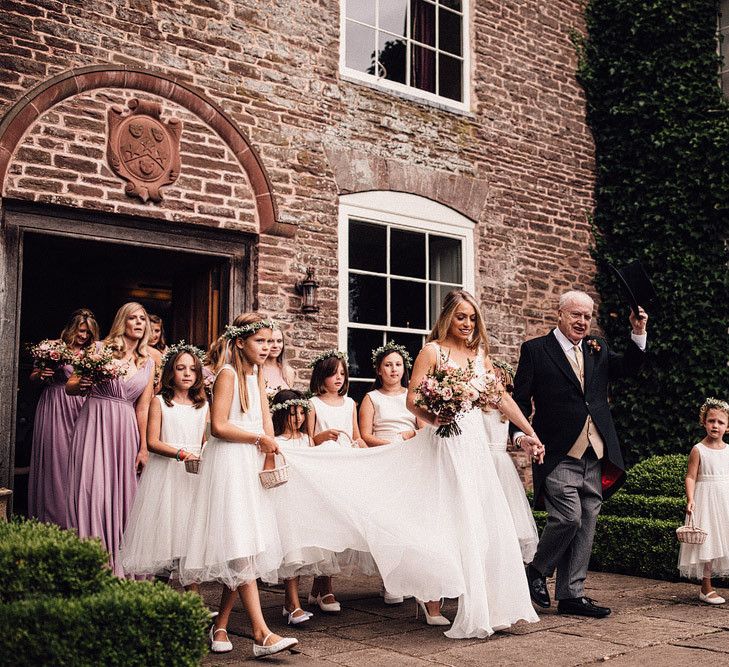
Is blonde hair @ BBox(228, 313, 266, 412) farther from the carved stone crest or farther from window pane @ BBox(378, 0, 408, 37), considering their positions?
window pane @ BBox(378, 0, 408, 37)

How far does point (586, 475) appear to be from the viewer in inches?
235

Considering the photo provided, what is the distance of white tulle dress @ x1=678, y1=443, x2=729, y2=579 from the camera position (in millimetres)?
6430

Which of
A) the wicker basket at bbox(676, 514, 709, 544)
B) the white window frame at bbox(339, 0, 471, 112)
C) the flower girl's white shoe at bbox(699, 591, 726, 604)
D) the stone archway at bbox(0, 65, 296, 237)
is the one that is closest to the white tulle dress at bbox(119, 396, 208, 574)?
the stone archway at bbox(0, 65, 296, 237)

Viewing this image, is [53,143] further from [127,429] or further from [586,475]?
[586,475]

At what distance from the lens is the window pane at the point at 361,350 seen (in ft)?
30.3

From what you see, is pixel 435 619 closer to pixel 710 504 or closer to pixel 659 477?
pixel 710 504

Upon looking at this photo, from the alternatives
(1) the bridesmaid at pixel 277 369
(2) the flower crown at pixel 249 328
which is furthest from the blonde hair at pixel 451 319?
(1) the bridesmaid at pixel 277 369

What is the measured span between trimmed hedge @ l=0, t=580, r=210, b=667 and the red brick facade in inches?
181

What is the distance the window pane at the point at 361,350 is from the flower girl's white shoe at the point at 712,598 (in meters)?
3.99

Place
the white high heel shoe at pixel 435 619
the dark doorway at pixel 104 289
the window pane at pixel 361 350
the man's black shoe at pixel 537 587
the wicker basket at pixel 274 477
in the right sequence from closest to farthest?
the wicker basket at pixel 274 477
the white high heel shoe at pixel 435 619
the man's black shoe at pixel 537 587
the dark doorway at pixel 104 289
the window pane at pixel 361 350

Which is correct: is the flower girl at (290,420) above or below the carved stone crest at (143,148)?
below

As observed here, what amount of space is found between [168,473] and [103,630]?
273 centimetres

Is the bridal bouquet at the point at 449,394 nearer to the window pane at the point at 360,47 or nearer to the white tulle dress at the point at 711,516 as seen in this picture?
the white tulle dress at the point at 711,516

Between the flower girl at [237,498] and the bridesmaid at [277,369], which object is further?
the bridesmaid at [277,369]
